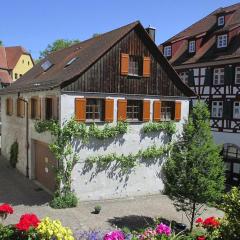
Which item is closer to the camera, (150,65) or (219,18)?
(150,65)

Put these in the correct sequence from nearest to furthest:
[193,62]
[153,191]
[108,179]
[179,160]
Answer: [179,160] → [108,179] → [153,191] → [193,62]

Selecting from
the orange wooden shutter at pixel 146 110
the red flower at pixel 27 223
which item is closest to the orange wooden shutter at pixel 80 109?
the orange wooden shutter at pixel 146 110

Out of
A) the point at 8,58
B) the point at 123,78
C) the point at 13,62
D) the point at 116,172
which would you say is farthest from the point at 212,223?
the point at 8,58

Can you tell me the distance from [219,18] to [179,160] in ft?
62.3

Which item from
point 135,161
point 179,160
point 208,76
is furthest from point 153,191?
point 208,76

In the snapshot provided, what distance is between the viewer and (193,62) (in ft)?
98.8

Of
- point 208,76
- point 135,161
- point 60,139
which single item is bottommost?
point 135,161

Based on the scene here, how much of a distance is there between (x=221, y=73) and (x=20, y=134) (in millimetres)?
14892

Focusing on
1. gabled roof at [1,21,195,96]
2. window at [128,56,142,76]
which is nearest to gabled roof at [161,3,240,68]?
gabled roof at [1,21,195,96]

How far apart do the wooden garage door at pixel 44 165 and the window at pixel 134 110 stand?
193 inches

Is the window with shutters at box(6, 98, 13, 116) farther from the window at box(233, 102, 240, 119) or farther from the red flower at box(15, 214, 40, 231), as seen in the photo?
the red flower at box(15, 214, 40, 231)

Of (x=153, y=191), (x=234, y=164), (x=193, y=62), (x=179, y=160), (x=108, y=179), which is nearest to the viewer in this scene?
(x=179, y=160)

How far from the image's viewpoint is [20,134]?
25953 mm

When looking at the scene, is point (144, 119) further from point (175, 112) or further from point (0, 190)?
point (0, 190)
